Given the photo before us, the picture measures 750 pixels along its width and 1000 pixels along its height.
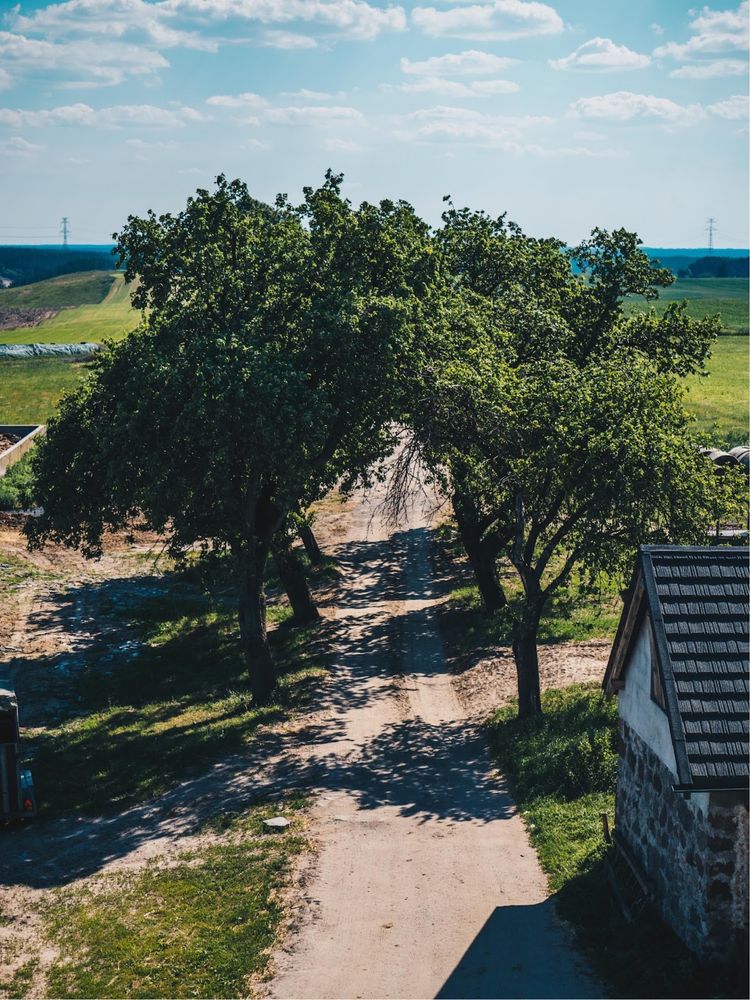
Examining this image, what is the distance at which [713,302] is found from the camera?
6201 inches

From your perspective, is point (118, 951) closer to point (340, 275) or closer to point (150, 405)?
point (150, 405)

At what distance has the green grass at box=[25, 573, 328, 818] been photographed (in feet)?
78.4

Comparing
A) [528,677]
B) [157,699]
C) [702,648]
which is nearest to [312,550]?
[157,699]

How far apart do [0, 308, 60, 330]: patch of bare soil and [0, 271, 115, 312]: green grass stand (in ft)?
9.10

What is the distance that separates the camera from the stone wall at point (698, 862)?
45.5ft

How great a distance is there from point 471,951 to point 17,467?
4310 cm

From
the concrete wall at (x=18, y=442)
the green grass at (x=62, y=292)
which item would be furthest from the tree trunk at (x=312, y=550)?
the green grass at (x=62, y=292)

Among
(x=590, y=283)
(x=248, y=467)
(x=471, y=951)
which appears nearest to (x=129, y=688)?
(x=248, y=467)

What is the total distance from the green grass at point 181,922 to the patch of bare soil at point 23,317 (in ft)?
426

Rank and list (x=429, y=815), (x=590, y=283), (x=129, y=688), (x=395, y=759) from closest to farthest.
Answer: (x=429, y=815)
(x=395, y=759)
(x=129, y=688)
(x=590, y=283)

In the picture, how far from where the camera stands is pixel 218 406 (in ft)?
74.3

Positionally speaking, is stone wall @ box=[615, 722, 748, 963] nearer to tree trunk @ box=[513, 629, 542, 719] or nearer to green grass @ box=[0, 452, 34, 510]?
tree trunk @ box=[513, 629, 542, 719]

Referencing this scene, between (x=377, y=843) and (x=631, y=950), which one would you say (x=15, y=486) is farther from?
(x=631, y=950)

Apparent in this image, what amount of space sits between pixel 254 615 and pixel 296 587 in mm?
6700
